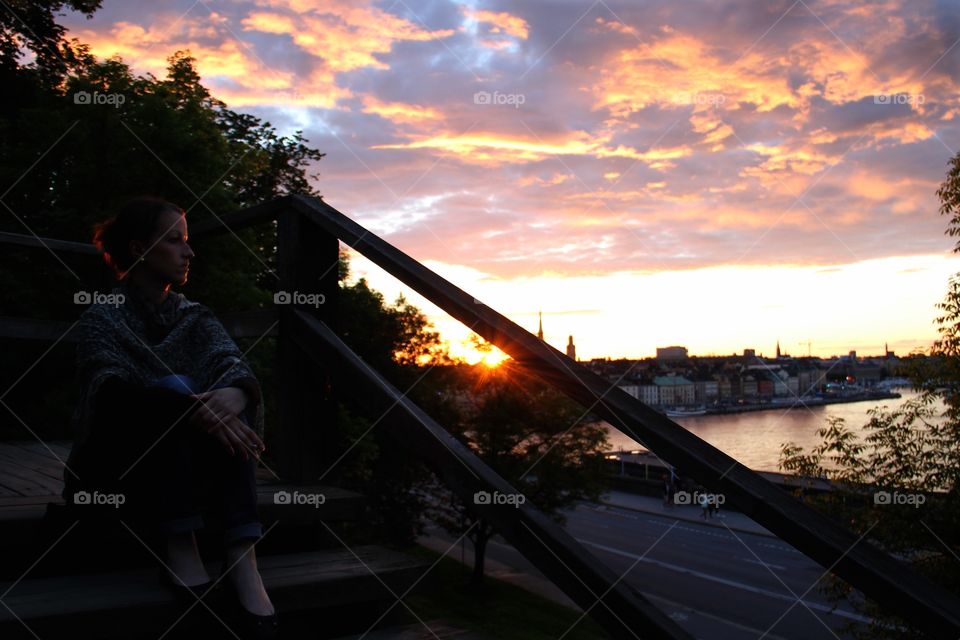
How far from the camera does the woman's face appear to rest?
2289 millimetres

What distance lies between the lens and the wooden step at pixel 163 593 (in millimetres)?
1757

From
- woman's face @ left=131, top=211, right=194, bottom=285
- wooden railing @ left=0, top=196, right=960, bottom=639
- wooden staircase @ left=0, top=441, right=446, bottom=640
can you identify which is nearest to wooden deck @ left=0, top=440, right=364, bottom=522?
wooden staircase @ left=0, top=441, right=446, bottom=640

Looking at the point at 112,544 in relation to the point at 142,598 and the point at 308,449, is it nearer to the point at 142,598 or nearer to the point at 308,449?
the point at 142,598

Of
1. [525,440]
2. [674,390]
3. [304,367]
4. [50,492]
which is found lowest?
[525,440]

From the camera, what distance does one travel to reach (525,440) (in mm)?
30766

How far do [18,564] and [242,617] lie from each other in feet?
2.64

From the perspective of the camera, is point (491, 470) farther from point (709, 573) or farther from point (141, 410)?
point (709, 573)

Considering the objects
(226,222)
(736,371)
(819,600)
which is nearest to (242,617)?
(226,222)

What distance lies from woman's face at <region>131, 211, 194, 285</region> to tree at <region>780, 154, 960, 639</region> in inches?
458

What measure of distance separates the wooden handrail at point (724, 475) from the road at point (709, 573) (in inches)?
957

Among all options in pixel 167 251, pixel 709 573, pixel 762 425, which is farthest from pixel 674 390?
pixel 167 251

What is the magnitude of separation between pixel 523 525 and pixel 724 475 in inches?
23.0

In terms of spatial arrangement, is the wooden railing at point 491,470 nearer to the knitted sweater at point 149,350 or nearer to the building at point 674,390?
the knitted sweater at point 149,350

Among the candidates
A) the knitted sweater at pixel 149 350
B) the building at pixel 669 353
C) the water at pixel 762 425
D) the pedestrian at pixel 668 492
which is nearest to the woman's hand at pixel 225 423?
the knitted sweater at pixel 149 350
